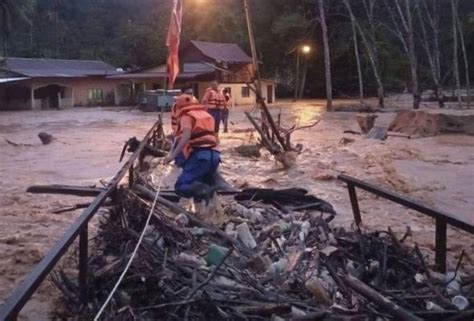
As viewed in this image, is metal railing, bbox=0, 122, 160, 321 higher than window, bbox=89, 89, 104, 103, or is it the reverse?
window, bbox=89, 89, 104, 103

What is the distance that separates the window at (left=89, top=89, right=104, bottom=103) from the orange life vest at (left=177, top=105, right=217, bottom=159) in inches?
1758

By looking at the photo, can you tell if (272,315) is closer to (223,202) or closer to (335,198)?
(223,202)

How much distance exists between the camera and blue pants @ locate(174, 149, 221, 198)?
7965 mm

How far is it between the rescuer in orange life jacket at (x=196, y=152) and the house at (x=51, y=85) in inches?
1531

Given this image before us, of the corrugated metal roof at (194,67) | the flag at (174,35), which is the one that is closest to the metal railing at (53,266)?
the flag at (174,35)

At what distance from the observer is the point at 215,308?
4629 millimetres

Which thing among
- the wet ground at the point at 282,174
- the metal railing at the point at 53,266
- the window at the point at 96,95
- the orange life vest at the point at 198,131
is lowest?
the wet ground at the point at 282,174

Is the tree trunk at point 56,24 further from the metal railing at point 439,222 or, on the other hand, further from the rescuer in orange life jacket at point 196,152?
the metal railing at point 439,222

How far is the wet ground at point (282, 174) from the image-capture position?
836cm

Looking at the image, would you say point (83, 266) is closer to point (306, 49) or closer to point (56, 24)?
point (306, 49)

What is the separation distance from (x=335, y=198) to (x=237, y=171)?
416cm

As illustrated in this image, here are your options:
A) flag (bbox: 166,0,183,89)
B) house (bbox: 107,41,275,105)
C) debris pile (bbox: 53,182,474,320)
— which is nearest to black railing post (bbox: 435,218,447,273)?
debris pile (bbox: 53,182,474,320)

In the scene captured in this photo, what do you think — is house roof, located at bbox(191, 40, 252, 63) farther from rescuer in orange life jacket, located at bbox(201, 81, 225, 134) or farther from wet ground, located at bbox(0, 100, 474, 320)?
rescuer in orange life jacket, located at bbox(201, 81, 225, 134)

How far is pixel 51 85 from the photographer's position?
158 feet
